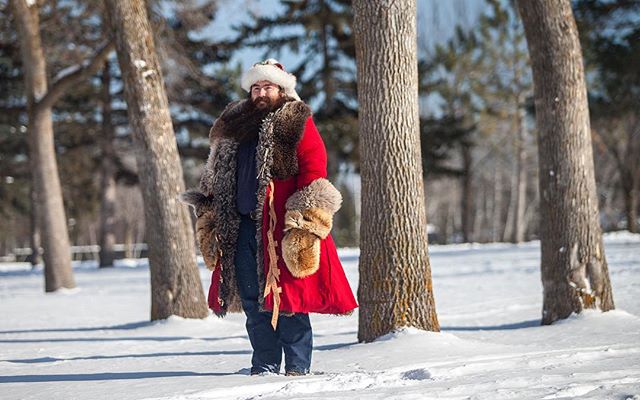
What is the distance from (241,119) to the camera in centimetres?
423

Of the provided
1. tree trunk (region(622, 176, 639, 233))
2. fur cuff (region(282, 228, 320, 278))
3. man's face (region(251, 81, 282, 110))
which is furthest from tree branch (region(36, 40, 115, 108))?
tree trunk (region(622, 176, 639, 233))

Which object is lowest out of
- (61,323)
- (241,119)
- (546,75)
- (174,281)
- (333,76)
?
(61,323)

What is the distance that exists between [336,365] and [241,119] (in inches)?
67.1

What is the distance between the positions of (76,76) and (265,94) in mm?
8795

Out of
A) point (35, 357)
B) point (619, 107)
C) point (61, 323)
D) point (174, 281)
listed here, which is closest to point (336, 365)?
point (35, 357)

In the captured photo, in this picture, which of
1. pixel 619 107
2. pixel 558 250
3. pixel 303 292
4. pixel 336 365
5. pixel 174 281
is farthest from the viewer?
pixel 619 107

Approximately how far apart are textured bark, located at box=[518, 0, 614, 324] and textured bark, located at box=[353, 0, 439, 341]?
186cm

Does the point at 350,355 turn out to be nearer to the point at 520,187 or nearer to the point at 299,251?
the point at 299,251

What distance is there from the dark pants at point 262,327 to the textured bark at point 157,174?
139 inches

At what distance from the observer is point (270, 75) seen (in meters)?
4.17

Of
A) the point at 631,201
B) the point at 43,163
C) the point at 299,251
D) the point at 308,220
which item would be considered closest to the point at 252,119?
the point at 308,220

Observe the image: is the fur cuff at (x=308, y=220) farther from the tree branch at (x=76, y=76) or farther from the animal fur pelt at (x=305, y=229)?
the tree branch at (x=76, y=76)

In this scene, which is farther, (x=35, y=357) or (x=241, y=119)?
(x=35, y=357)

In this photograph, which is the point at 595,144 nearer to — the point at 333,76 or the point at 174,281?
the point at 333,76
